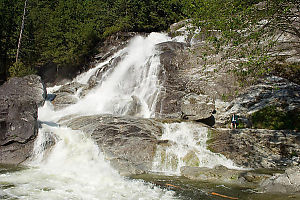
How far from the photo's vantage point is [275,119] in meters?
14.3

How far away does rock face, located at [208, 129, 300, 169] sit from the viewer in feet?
38.4

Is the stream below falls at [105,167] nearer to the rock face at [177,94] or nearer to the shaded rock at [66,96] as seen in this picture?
the shaded rock at [66,96]

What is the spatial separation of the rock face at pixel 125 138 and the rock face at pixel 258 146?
136 inches

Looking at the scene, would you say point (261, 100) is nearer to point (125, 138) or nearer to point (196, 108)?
point (196, 108)

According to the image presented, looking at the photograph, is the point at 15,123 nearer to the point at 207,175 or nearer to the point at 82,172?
the point at 82,172

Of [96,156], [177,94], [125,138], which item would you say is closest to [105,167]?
[96,156]

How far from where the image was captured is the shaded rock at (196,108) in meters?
15.3

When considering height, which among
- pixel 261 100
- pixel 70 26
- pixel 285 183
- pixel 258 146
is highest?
pixel 70 26

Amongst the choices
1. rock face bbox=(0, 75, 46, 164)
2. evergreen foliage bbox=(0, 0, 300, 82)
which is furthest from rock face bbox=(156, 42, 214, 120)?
rock face bbox=(0, 75, 46, 164)

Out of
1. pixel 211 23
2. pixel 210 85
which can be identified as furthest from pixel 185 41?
pixel 211 23

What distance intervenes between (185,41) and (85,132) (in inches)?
742

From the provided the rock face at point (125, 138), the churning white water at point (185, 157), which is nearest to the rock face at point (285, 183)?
the churning white water at point (185, 157)

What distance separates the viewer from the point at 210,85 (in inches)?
724

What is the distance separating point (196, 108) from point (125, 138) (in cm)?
A: 585
